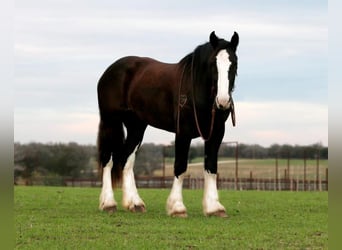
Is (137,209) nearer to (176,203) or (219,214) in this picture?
(176,203)

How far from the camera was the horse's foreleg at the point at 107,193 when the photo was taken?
12305 mm

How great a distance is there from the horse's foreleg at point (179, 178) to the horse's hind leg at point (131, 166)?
135 centimetres

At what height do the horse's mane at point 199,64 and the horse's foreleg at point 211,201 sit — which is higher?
the horse's mane at point 199,64

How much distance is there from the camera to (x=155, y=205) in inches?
551

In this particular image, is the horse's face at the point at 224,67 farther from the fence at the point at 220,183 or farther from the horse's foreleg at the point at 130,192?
the fence at the point at 220,183

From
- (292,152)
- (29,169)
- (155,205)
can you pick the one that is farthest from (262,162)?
(155,205)

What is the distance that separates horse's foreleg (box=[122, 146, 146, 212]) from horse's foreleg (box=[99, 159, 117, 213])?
0.79 feet

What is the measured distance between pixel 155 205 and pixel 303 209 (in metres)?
3.17

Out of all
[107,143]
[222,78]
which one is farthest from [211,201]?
[107,143]

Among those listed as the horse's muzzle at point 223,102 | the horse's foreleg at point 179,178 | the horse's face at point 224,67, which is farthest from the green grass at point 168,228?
the horse's face at point 224,67

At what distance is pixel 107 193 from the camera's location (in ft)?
40.9

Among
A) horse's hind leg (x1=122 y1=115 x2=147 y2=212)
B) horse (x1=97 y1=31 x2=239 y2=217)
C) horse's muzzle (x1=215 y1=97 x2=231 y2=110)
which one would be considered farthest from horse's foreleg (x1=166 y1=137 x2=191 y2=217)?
horse's muzzle (x1=215 y1=97 x2=231 y2=110)

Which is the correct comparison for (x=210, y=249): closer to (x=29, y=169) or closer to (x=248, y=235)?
(x=248, y=235)

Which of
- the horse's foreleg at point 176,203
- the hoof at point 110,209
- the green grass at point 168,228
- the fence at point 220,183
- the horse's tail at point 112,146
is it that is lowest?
the fence at point 220,183
